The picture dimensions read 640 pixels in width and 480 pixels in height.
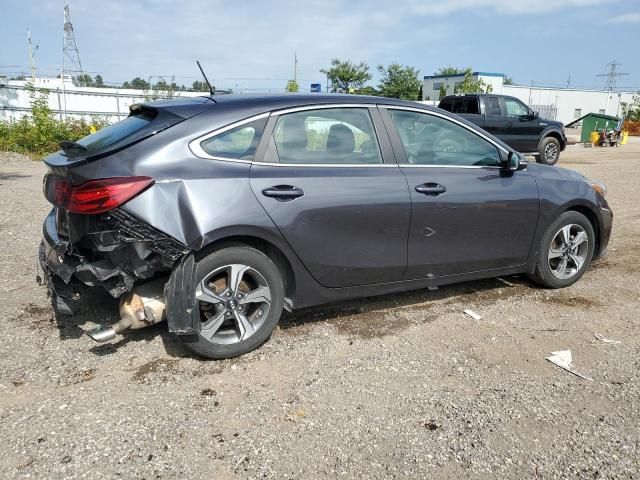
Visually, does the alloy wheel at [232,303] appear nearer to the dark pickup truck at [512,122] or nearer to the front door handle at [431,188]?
the front door handle at [431,188]

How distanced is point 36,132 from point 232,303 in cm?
1655

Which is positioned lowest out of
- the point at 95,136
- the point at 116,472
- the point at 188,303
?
the point at 116,472

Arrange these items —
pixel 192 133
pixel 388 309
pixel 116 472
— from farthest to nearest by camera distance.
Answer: pixel 388 309, pixel 192 133, pixel 116 472

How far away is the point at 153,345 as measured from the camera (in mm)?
3654

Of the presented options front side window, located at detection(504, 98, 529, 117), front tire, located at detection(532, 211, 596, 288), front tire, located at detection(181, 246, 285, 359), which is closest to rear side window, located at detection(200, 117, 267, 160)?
front tire, located at detection(181, 246, 285, 359)

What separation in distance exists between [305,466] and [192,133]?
206 cm

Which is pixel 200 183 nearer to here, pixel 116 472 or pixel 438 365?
pixel 116 472

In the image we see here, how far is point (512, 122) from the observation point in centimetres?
1636

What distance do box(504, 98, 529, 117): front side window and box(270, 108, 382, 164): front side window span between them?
1395 centimetres

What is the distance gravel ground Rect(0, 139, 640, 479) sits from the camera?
250 centimetres

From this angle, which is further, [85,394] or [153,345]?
[153,345]

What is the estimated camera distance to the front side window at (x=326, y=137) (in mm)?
3572

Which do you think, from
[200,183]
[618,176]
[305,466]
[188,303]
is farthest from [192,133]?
[618,176]

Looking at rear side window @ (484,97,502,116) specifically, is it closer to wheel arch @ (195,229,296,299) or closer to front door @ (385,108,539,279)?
front door @ (385,108,539,279)
